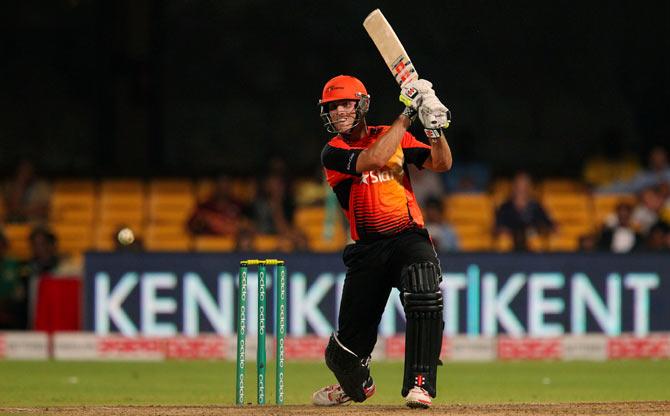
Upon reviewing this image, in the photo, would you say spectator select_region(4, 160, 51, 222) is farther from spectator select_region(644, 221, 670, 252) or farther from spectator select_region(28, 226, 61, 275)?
spectator select_region(644, 221, 670, 252)

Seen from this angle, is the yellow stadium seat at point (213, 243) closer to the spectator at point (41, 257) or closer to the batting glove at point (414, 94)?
the spectator at point (41, 257)

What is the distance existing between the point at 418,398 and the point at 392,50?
1.52m

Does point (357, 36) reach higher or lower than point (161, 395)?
higher

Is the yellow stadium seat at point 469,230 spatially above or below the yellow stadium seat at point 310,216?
below

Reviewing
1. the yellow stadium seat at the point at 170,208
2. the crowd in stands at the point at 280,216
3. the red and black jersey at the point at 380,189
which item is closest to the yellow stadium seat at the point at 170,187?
the crowd in stands at the point at 280,216

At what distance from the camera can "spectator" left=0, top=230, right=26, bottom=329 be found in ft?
37.4

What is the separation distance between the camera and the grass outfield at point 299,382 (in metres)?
7.74

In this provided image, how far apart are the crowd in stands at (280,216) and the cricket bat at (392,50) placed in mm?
4685

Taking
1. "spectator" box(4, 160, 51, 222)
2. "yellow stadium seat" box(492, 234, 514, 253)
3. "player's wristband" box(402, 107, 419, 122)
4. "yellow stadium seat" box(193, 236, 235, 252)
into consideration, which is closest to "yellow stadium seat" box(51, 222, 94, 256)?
"spectator" box(4, 160, 51, 222)

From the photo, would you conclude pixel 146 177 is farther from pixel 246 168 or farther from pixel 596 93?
pixel 596 93

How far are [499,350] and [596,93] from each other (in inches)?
208

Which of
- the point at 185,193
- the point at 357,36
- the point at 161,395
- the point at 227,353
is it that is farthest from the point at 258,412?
the point at 357,36

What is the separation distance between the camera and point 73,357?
35.1ft

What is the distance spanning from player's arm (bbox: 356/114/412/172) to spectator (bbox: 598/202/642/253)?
5.91 metres
